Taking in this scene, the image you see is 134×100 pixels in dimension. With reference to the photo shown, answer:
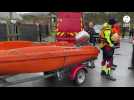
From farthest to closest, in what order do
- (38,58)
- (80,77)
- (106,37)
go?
(106,37), (80,77), (38,58)

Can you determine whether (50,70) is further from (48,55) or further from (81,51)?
(81,51)

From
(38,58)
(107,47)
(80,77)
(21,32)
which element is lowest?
(80,77)

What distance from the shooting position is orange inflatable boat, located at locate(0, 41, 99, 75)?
7848 mm

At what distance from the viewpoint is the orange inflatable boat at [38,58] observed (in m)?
7.85

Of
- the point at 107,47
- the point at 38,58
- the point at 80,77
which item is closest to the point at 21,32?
the point at 107,47

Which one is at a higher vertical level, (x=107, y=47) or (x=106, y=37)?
(x=106, y=37)

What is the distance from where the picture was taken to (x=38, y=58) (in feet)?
27.0

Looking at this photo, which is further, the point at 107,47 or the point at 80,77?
the point at 107,47

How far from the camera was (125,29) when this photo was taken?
35750 mm

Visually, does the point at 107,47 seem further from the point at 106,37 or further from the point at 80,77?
the point at 80,77
